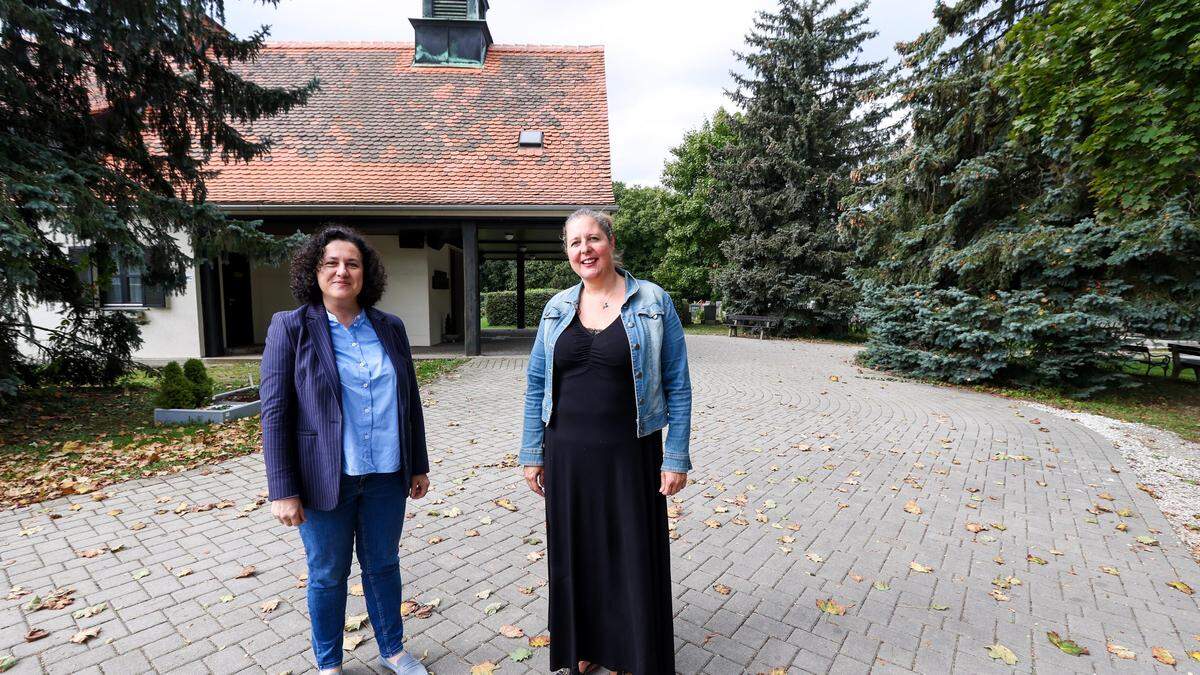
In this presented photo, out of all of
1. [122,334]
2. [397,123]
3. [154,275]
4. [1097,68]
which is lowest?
[122,334]

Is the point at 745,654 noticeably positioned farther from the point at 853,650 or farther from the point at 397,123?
the point at 397,123

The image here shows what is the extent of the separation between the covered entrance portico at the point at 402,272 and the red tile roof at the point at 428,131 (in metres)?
0.48

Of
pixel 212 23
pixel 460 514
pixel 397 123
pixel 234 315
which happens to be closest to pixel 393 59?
pixel 397 123

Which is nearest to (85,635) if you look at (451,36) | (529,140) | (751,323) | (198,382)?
(198,382)

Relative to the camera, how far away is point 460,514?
4.20m

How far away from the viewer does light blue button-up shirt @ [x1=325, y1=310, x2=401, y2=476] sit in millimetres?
2094

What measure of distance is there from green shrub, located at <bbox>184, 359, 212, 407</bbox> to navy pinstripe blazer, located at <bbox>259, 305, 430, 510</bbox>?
6.15 m

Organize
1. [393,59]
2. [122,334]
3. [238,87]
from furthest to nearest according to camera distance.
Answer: [393,59] → [122,334] → [238,87]

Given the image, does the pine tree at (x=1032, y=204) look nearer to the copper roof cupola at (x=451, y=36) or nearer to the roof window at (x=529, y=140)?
the roof window at (x=529, y=140)

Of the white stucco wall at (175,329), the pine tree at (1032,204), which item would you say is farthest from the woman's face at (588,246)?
the white stucco wall at (175,329)

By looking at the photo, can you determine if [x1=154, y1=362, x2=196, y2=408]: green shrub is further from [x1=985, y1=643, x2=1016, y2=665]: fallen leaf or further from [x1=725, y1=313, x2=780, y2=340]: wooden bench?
[x1=725, y1=313, x2=780, y2=340]: wooden bench

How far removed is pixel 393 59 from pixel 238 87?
904 centimetres

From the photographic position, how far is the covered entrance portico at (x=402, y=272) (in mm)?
12023

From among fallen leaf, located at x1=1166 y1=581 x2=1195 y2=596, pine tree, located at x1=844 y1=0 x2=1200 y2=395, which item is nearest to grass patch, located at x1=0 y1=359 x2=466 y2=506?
fallen leaf, located at x1=1166 y1=581 x2=1195 y2=596
